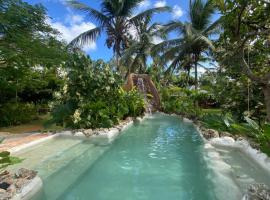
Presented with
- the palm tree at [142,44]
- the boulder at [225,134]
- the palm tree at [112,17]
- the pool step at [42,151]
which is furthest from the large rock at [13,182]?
the palm tree at [112,17]

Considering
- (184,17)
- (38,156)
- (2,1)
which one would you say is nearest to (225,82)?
(38,156)

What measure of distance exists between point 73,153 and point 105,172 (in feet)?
5.80

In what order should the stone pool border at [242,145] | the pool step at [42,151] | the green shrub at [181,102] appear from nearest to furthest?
the stone pool border at [242,145], the pool step at [42,151], the green shrub at [181,102]

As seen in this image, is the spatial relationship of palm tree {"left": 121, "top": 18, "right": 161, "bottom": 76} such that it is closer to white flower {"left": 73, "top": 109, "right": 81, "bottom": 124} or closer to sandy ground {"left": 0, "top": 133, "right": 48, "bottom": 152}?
white flower {"left": 73, "top": 109, "right": 81, "bottom": 124}

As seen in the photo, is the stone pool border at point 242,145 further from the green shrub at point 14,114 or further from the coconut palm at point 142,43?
the coconut palm at point 142,43

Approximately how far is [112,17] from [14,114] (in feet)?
35.9

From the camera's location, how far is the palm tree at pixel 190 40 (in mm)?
17141

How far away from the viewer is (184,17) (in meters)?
19.6

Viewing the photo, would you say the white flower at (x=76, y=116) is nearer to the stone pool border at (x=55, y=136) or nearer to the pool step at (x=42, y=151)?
the stone pool border at (x=55, y=136)

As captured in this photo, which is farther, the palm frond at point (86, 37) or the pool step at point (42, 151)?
the palm frond at point (86, 37)

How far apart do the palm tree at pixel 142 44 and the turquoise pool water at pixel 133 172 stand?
1228cm

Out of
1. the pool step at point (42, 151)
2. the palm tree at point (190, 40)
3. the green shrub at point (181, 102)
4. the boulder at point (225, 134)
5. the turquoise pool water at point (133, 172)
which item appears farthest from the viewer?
the palm tree at point (190, 40)

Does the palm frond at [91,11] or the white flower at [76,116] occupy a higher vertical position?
the palm frond at [91,11]

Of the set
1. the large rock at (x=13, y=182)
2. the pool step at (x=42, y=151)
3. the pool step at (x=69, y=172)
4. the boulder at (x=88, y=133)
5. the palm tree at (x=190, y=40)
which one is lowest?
the pool step at (x=69, y=172)
